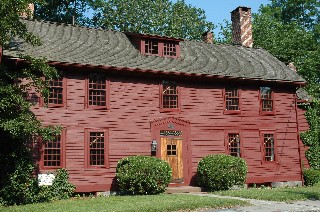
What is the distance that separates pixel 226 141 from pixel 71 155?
8.16 m

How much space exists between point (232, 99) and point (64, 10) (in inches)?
1036

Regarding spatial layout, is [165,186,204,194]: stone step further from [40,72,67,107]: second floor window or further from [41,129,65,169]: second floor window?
[40,72,67,107]: second floor window

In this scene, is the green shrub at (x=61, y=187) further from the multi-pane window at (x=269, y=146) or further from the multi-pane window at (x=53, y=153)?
the multi-pane window at (x=269, y=146)

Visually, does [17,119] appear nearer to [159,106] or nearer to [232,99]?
[159,106]

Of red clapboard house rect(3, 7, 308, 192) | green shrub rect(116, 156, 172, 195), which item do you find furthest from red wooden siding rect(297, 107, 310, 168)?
green shrub rect(116, 156, 172, 195)

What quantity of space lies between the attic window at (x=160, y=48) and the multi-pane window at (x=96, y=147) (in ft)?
18.5

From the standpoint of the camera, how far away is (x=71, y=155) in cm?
1789

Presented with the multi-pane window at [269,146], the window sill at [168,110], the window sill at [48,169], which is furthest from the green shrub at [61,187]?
the multi-pane window at [269,146]

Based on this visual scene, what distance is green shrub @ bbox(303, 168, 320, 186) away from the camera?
22.6 m

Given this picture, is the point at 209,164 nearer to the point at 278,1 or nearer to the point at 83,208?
the point at 83,208

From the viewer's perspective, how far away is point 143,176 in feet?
56.7

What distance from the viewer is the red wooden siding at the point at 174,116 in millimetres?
18094

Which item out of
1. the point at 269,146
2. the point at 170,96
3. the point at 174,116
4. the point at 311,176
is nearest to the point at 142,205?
the point at 174,116

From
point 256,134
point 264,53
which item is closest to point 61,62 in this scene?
point 256,134
